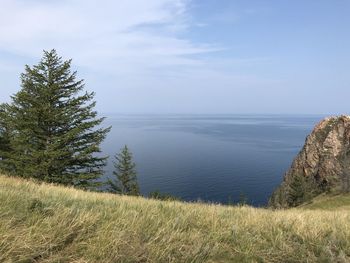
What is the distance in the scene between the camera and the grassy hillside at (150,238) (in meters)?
3.77

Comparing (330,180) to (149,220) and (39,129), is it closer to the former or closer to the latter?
(39,129)

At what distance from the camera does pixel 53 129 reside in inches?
1228

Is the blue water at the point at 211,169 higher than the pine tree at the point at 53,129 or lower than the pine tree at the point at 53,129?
lower

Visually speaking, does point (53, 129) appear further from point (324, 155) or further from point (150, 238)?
point (324, 155)

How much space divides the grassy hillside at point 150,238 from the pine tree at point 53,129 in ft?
80.0

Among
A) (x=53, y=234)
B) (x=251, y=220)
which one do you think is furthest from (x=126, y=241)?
(x=251, y=220)

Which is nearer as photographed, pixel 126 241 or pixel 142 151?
pixel 126 241

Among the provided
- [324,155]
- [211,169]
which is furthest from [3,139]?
[324,155]

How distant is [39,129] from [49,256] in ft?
92.5

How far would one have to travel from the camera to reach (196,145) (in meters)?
→ 161

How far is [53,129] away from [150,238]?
2881 cm

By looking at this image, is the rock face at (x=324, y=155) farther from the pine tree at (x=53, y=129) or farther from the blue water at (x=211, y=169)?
the pine tree at (x=53, y=129)

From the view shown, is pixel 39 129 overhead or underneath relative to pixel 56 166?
overhead

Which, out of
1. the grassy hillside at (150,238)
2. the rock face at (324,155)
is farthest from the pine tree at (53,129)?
the rock face at (324,155)
